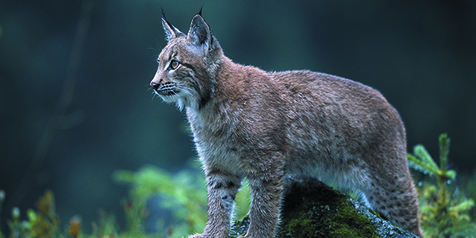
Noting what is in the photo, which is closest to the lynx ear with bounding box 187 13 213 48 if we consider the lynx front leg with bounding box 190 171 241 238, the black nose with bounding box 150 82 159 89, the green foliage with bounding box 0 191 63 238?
the black nose with bounding box 150 82 159 89

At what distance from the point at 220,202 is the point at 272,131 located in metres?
0.79

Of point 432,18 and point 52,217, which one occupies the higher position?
point 432,18

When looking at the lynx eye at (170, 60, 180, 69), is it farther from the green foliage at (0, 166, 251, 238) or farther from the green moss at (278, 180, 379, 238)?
→ the green foliage at (0, 166, 251, 238)

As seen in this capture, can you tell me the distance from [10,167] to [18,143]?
24.4 inches

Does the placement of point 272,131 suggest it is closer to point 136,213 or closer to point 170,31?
point 170,31

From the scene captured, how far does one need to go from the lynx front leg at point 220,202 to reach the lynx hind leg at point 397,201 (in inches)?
57.7

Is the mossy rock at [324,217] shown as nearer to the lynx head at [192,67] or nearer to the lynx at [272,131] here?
the lynx at [272,131]

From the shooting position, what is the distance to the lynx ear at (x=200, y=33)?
3387 millimetres

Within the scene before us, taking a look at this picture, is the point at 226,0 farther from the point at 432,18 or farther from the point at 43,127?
the point at 43,127

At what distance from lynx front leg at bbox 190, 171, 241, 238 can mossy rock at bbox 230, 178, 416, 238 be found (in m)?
0.20

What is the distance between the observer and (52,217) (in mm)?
5512

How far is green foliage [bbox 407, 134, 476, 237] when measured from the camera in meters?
4.11

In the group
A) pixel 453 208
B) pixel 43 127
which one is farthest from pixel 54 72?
pixel 453 208

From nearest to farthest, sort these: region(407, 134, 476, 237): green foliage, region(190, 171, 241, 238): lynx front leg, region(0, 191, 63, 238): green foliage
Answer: region(190, 171, 241, 238): lynx front leg
region(407, 134, 476, 237): green foliage
region(0, 191, 63, 238): green foliage
